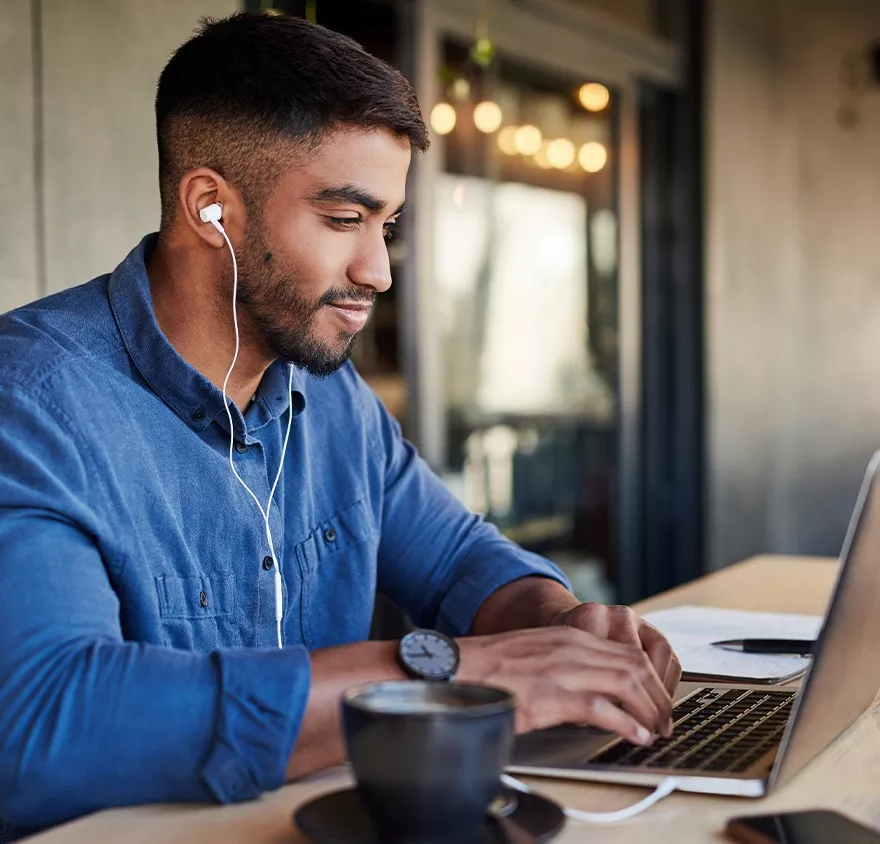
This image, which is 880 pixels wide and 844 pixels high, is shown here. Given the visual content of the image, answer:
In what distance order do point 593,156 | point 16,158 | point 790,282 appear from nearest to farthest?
point 16,158 < point 593,156 < point 790,282

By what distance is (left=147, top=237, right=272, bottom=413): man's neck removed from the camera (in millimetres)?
1438

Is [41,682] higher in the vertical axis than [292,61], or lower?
lower

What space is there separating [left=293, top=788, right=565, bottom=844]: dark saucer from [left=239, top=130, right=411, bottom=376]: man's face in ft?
2.24

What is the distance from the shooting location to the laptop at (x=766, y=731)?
3.02 feet

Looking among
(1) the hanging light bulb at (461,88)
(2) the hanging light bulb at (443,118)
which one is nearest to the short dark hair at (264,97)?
(2) the hanging light bulb at (443,118)

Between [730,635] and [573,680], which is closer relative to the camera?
[573,680]

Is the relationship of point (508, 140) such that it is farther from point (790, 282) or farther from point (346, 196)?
point (346, 196)

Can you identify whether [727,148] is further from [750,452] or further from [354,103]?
[354,103]

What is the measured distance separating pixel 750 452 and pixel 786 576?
3.25 metres

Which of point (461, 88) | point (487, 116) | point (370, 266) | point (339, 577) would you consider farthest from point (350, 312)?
point (487, 116)

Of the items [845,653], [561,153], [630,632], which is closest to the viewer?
[845,653]

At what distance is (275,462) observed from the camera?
148 cm

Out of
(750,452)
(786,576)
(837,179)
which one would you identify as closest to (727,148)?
(837,179)

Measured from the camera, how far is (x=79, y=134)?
2.38m
